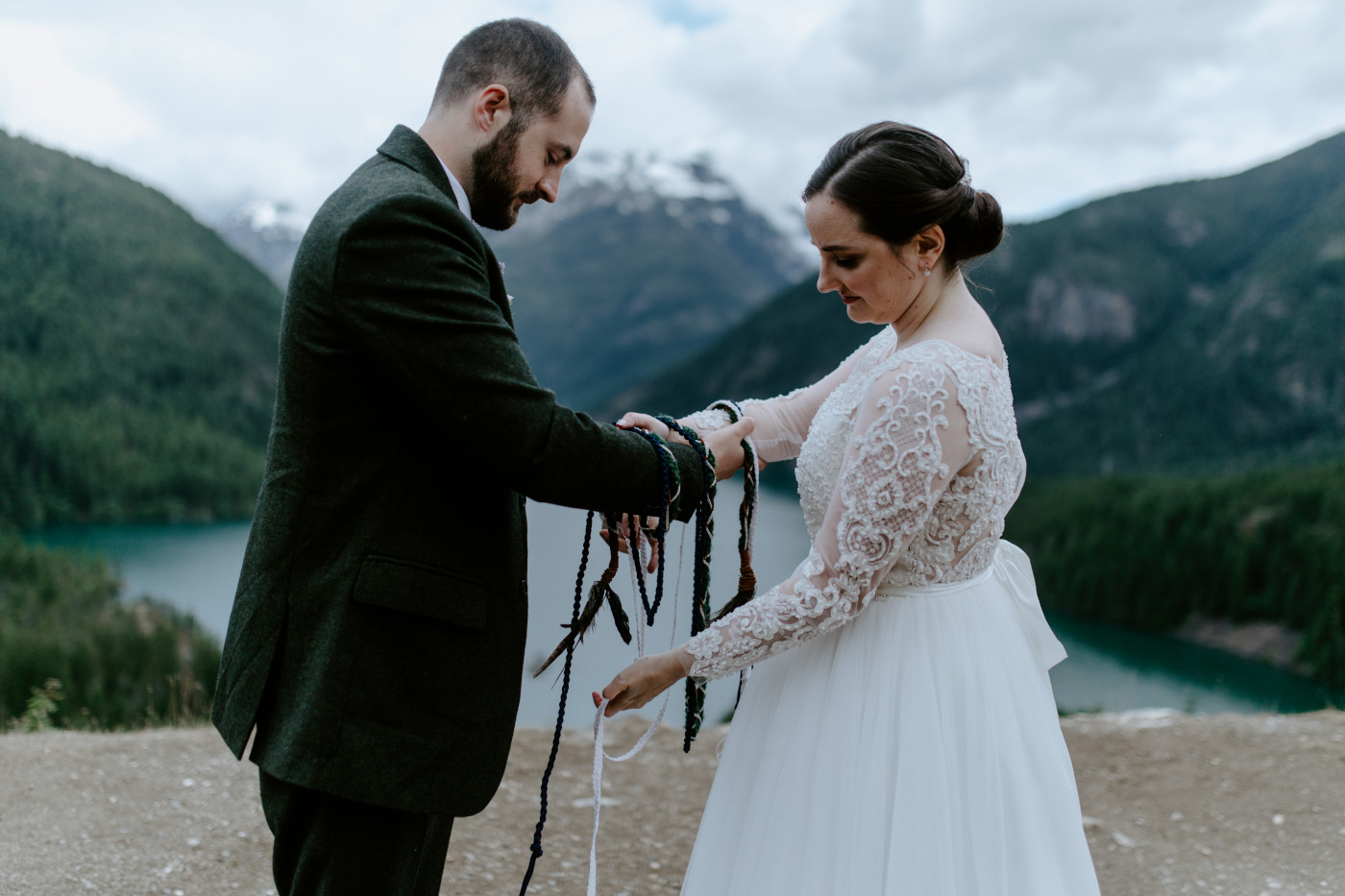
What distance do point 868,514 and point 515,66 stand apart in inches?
50.1

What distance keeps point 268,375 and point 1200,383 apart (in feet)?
313

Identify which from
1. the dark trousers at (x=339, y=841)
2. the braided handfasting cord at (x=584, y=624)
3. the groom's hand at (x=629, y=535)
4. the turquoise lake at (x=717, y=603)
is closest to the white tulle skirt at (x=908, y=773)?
the braided handfasting cord at (x=584, y=624)

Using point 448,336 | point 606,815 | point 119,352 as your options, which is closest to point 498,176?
point 448,336

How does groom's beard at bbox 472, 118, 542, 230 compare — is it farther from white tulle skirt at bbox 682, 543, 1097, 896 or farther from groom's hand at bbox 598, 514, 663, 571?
white tulle skirt at bbox 682, 543, 1097, 896

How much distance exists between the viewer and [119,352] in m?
82.7

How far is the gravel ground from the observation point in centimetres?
402

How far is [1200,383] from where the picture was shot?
91250 mm

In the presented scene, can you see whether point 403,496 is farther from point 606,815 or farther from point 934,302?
point 606,815

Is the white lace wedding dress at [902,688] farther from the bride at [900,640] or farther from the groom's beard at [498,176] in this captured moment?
the groom's beard at [498,176]

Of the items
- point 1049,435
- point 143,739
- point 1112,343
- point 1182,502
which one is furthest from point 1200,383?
point 143,739

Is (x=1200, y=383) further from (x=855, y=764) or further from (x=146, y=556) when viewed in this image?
(x=855, y=764)

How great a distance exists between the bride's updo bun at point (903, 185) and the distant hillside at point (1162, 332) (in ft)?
266

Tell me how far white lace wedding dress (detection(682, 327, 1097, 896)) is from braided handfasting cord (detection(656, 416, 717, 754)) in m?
0.14

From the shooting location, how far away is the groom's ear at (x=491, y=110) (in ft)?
6.48
